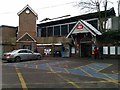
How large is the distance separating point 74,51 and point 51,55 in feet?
15.7

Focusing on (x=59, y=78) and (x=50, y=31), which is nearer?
(x=59, y=78)

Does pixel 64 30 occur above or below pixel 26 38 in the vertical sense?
above

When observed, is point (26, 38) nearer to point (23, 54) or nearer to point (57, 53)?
point (57, 53)

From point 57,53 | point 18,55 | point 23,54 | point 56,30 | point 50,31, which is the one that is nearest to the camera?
point 18,55

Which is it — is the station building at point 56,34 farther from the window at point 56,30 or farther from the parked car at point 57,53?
the parked car at point 57,53

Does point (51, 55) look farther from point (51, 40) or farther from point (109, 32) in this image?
point (109, 32)

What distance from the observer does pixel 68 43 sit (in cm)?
3784

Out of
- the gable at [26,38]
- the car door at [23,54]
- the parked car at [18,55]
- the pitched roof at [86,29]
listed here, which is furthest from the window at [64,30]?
the car door at [23,54]

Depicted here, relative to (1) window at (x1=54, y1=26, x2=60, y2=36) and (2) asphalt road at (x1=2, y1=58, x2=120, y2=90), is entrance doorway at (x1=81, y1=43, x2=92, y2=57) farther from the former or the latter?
(2) asphalt road at (x1=2, y1=58, x2=120, y2=90)

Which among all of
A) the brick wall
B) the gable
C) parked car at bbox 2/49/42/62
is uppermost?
the brick wall

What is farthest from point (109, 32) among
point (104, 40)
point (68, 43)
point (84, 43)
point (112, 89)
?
point (112, 89)

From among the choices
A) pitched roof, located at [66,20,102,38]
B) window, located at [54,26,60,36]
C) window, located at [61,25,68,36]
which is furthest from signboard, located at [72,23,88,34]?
window, located at [54,26,60,36]

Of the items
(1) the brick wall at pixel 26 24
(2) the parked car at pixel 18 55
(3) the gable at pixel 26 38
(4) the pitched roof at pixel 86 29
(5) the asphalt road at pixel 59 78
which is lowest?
(5) the asphalt road at pixel 59 78

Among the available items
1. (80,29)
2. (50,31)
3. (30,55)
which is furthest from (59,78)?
(50,31)
